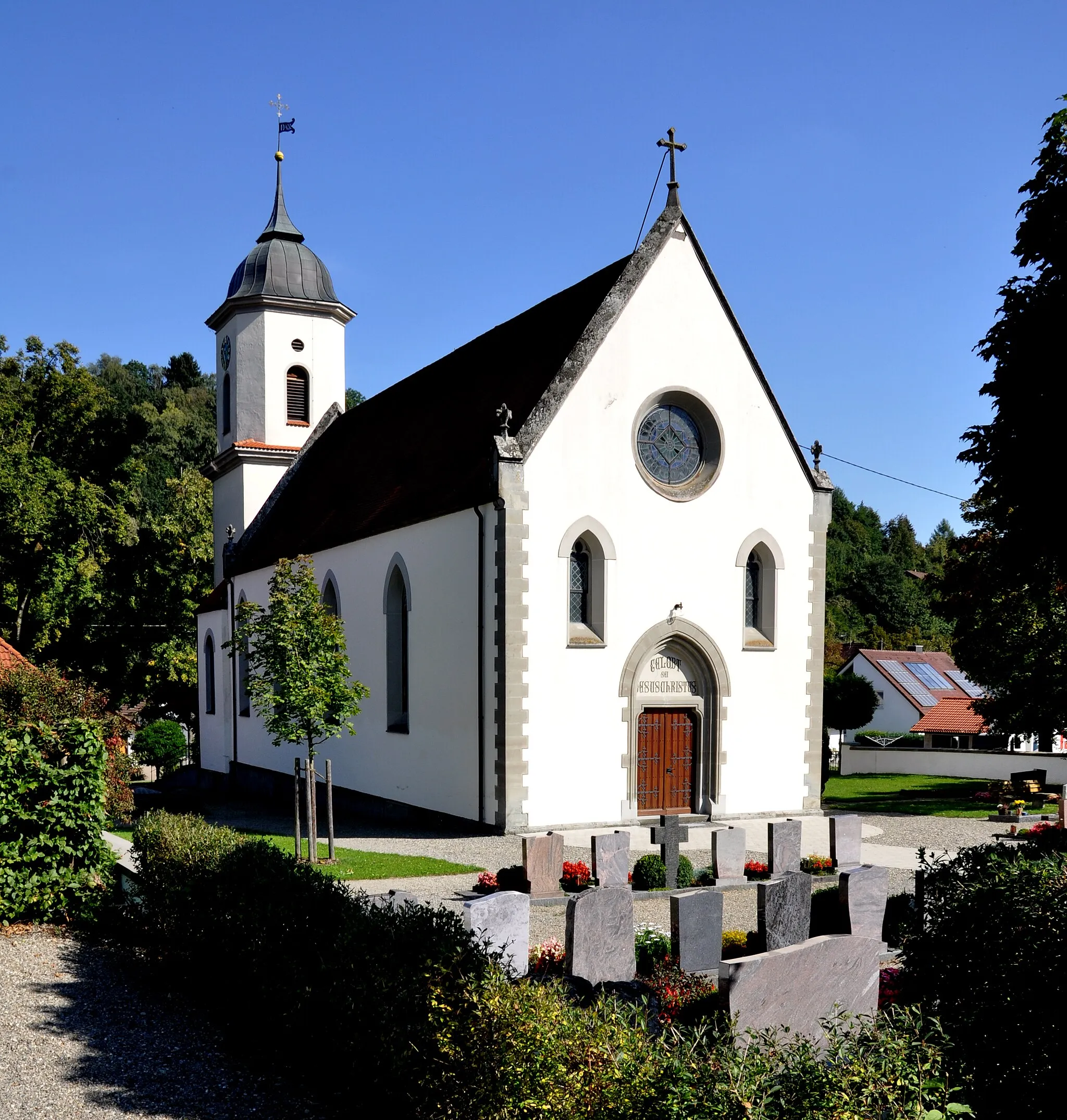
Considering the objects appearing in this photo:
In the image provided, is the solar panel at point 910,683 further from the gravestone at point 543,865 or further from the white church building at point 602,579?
the gravestone at point 543,865

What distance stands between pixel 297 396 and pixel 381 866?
22.4 m

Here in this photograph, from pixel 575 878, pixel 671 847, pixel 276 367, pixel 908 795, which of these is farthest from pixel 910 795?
pixel 276 367

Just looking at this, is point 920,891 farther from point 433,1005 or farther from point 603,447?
point 603,447

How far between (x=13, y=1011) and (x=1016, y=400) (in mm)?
15865

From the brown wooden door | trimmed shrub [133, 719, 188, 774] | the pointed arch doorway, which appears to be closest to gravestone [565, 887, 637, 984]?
the pointed arch doorway

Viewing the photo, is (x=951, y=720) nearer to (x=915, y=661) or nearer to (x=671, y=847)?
(x=915, y=661)

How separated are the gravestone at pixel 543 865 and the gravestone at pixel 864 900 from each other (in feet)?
13.6

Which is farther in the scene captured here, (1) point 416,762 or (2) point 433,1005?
(1) point 416,762

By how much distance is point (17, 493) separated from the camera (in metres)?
36.9

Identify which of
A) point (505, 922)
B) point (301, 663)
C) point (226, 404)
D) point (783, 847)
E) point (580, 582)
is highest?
point (226, 404)

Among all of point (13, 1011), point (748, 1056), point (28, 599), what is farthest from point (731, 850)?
point (28, 599)

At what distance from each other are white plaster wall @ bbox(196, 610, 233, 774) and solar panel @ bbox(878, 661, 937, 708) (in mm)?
34308

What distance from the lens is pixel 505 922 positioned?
408 inches

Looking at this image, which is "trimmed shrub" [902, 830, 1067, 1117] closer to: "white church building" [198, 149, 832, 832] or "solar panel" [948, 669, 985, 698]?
"white church building" [198, 149, 832, 832]
